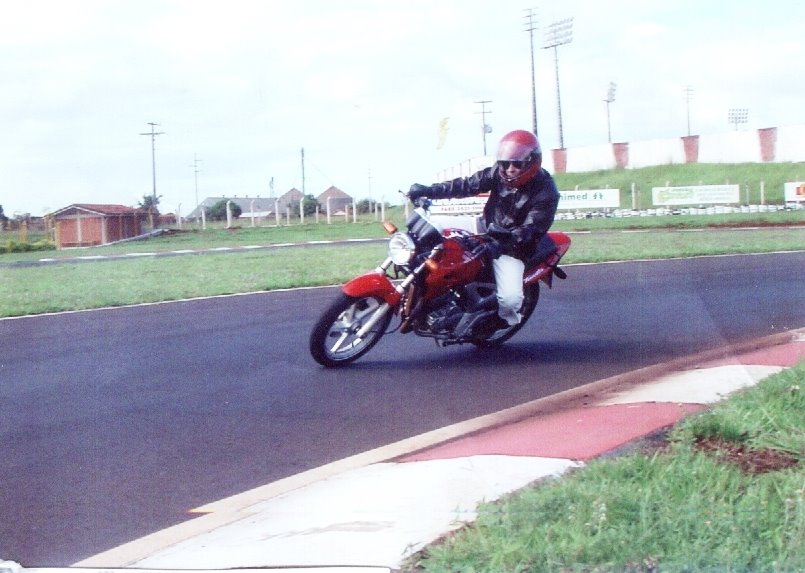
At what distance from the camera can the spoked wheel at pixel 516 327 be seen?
8578 millimetres

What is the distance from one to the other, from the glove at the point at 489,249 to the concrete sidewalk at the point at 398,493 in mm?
1619

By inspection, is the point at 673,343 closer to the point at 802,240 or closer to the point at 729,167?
the point at 729,167

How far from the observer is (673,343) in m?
8.80

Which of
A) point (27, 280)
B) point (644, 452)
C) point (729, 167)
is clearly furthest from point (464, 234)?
point (27, 280)

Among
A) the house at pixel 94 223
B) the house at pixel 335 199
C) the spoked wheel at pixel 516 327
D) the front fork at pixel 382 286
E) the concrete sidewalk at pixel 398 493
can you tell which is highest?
the house at pixel 335 199

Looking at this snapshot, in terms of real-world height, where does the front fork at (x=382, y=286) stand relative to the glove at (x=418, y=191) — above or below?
below

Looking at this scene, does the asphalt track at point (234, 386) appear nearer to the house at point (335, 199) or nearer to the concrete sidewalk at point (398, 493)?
the concrete sidewalk at point (398, 493)

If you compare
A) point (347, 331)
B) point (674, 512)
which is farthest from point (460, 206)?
point (674, 512)

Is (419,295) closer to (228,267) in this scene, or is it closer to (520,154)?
(520,154)

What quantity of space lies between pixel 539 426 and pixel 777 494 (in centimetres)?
185

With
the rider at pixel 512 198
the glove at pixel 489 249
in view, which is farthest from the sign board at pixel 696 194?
the glove at pixel 489 249

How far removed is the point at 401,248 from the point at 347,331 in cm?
78

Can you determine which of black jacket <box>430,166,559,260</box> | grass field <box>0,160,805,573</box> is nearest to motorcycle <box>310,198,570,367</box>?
black jacket <box>430,166,559,260</box>

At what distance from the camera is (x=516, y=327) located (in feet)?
28.7
